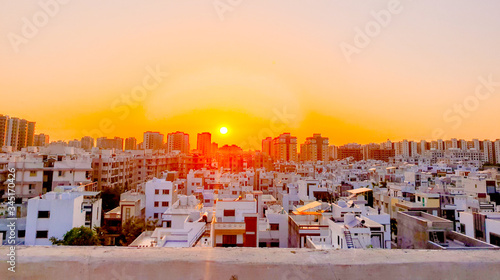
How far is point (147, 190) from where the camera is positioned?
19.4 m

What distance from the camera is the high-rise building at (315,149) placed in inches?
2889

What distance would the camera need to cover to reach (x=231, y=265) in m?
1.16

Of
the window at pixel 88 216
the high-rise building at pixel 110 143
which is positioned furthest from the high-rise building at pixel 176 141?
the window at pixel 88 216

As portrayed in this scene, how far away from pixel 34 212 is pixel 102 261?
13.3 meters

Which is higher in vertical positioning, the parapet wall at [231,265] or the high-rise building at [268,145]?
the high-rise building at [268,145]

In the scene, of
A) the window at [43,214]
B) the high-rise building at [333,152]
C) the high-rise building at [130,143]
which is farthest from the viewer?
the high-rise building at [333,152]

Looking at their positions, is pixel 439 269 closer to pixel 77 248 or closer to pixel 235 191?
Answer: pixel 77 248

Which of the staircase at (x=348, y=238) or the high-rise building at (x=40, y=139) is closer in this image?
the staircase at (x=348, y=238)

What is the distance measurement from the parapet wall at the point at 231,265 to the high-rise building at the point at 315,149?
7301 cm

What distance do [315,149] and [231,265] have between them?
74033 millimetres

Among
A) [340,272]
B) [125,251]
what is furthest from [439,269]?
[125,251]

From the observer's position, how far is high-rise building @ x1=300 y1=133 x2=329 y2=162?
241ft

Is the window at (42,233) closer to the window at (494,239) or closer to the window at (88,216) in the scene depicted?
the window at (88,216)

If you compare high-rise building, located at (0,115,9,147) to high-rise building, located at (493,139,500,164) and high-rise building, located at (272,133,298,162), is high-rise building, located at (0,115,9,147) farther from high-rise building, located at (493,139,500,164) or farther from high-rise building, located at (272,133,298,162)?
high-rise building, located at (493,139,500,164)
